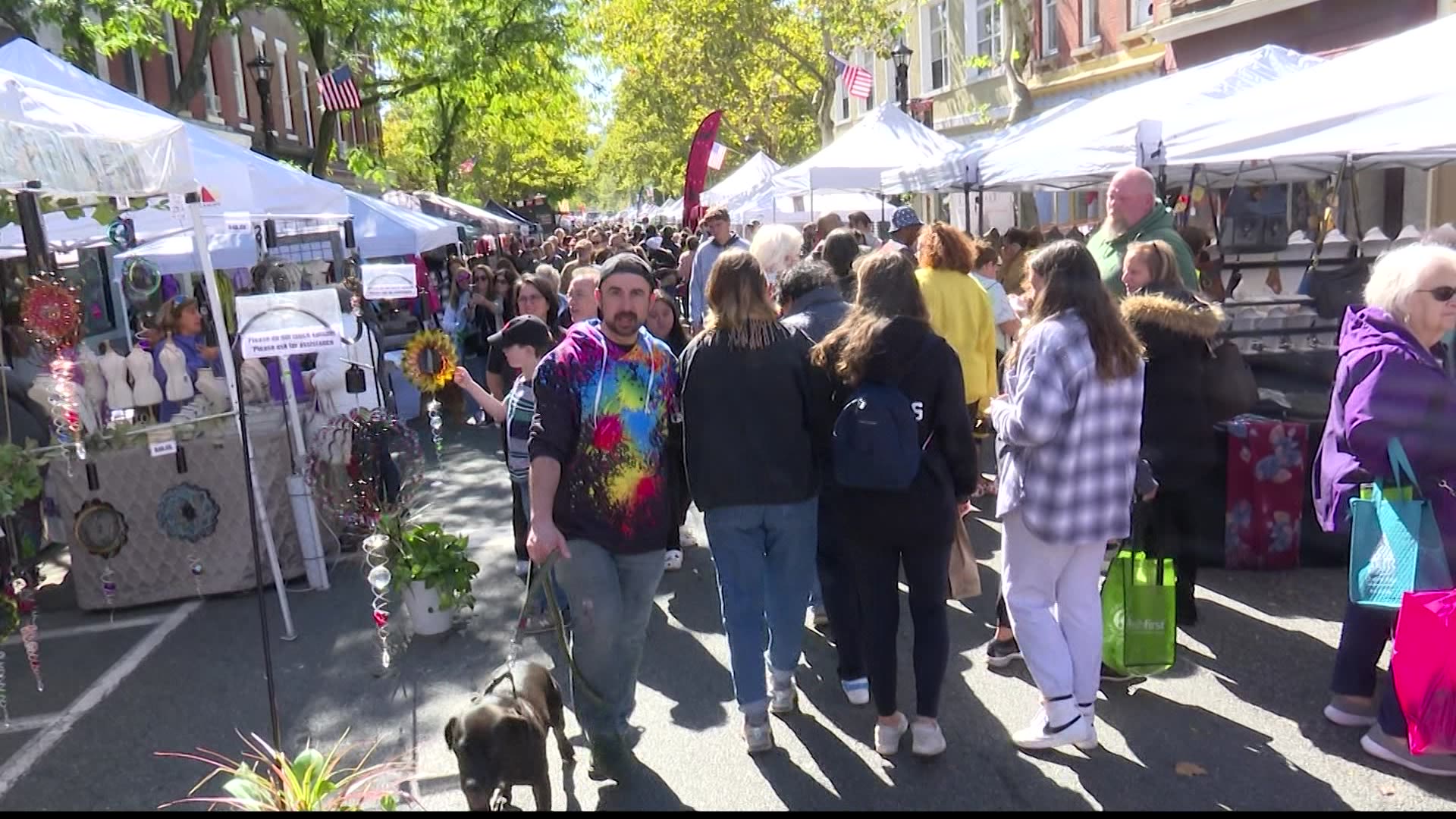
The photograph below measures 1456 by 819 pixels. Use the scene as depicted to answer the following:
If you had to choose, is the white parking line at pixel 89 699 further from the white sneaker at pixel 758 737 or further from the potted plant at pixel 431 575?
the white sneaker at pixel 758 737

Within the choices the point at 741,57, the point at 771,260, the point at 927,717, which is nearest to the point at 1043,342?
the point at 927,717

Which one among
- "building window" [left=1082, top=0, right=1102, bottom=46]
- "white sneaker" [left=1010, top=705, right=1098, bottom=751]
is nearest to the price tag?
"white sneaker" [left=1010, top=705, right=1098, bottom=751]

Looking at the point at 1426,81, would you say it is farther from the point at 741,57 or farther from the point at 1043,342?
the point at 741,57

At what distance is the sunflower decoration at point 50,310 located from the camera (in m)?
5.63

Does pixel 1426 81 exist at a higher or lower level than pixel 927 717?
higher

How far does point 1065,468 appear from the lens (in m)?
3.56

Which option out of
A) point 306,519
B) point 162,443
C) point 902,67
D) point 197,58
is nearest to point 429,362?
point 306,519

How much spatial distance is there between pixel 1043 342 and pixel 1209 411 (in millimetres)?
1543

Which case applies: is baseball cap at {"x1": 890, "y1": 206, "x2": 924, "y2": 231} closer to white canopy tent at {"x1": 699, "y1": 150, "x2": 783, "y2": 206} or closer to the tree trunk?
the tree trunk

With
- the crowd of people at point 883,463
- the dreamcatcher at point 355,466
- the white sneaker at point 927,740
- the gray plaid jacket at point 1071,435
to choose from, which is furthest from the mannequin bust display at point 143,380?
the gray plaid jacket at point 1071,435

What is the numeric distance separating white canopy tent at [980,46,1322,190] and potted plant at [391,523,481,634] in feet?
15.7

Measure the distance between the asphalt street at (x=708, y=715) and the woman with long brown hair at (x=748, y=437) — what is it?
619 millimetres

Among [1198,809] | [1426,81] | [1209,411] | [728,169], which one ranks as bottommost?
[1198,809]

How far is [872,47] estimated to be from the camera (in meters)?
24.1
